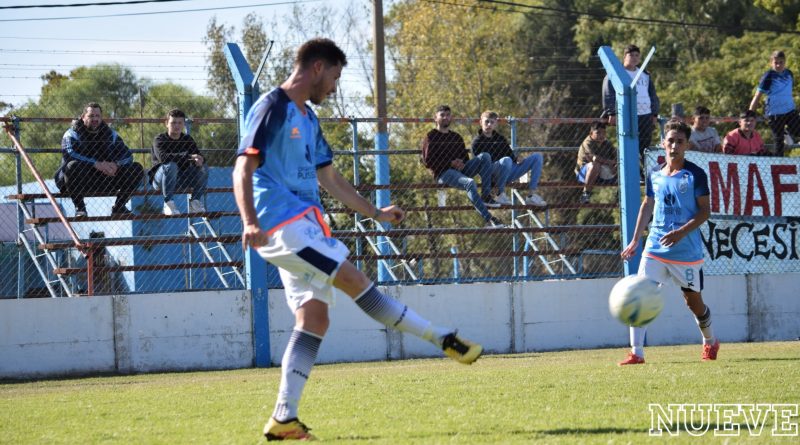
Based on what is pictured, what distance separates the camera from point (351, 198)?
273 inches

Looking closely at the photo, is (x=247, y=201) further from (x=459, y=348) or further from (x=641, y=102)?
(x=641, y=102)

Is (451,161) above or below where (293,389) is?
above

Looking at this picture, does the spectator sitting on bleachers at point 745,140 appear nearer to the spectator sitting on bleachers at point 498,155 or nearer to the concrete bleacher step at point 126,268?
the spectator sitting on bleachers at point 498,155

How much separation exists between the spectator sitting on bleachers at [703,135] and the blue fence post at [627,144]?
1568 millimetres

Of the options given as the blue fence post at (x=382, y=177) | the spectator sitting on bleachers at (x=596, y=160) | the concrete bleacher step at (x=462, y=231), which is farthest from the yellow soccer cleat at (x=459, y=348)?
the blue fence post at (x=382, y=177)

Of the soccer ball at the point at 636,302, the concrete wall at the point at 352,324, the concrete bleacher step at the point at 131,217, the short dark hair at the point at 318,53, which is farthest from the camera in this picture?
the concrete bleacher step at the point at 131,217

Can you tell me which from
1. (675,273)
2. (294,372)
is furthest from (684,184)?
(294,372)

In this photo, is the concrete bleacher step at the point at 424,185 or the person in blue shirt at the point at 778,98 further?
the person in blue shirt at the point at 778,98

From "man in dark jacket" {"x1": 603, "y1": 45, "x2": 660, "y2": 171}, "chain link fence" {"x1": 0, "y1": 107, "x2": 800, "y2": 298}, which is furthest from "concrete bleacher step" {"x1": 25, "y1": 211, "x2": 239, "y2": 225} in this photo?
"man in dark jacket" {"x1": 603, "y1": 45, "x2": 660, "y2": 171}

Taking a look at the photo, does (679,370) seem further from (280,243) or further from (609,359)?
(280,243)

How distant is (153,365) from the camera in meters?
12.9

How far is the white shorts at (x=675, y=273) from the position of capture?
10555 mm

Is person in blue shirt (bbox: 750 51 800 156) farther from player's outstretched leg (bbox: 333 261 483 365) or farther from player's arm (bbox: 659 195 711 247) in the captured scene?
player's outstretched leg (bbox: 333 261 483 365)

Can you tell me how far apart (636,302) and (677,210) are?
2.00 metres
